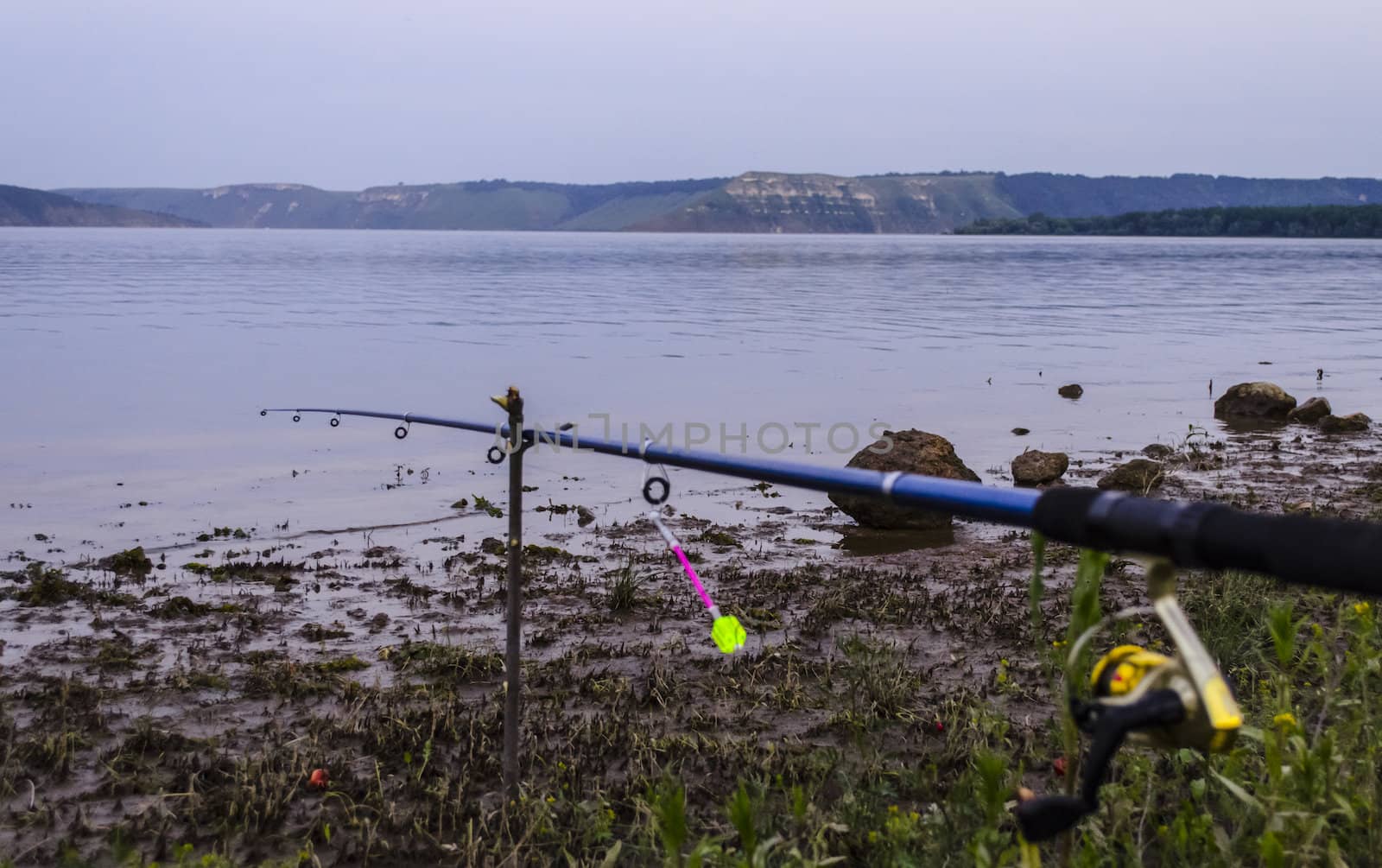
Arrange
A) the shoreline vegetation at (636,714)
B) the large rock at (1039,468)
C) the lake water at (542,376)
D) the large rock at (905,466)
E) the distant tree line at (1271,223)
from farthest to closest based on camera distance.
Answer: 1. the distant tree line at (1271,223)
2. the lake water at (542,376)
3. the large rock at (1039,468)
4. the large rock at (905,466)
5. the shoreline vegetation at (636,714)

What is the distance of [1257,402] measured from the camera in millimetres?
16172

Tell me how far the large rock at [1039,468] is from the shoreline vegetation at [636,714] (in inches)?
116

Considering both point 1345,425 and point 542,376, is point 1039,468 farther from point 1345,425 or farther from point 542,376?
point 542,376

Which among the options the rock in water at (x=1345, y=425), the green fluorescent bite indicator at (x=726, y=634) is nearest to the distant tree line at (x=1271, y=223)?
the rock in water at (x=1345, y=425)

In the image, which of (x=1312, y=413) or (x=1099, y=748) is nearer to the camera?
(x=1099, y=748)

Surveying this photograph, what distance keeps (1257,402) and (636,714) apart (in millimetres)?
13883

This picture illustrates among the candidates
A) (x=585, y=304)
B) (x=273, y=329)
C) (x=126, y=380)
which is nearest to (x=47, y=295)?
(x=273, y=329)

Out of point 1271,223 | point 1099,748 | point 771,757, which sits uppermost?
point 1271,223

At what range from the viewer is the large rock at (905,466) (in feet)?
30.7

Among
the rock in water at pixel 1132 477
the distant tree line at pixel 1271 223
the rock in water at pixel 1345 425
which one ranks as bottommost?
the rock in water at pixel 1345 425

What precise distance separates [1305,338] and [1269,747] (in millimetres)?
31801

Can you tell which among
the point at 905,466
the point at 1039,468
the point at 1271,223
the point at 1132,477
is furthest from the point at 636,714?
the point at 1271,223

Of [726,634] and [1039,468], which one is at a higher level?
[726,634]

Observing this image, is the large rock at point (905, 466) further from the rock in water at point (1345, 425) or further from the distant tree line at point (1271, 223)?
the distant tree line at point (1271, 223)
